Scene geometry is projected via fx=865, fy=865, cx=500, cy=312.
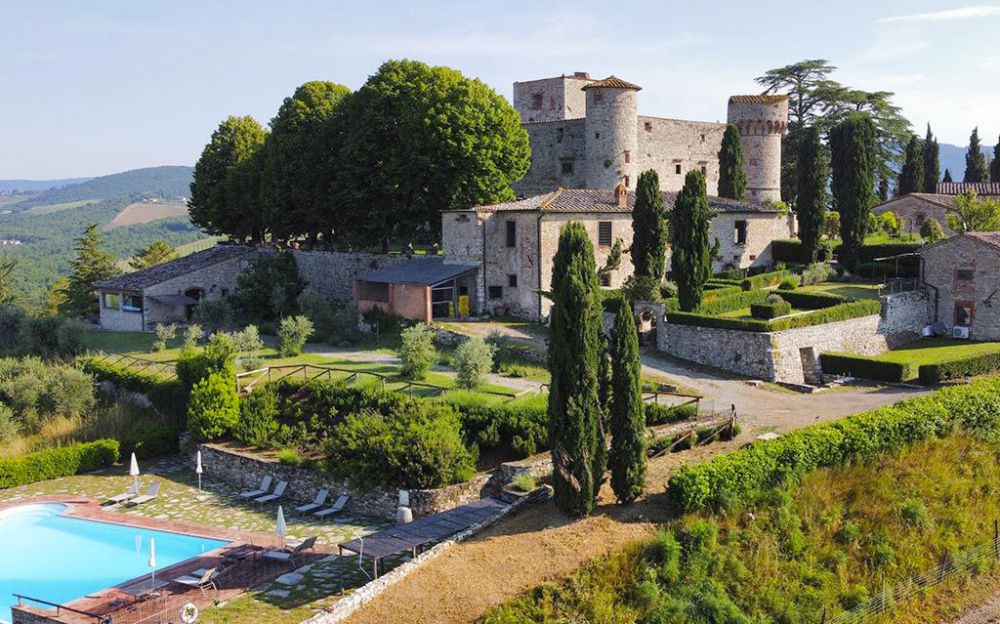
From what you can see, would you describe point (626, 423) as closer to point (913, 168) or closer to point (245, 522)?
point (245, 522)

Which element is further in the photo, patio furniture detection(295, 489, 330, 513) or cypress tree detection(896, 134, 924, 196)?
cypress tree detection(896, 134, 924, 196)

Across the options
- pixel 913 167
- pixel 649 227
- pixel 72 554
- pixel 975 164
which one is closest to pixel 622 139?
pixel 649 227

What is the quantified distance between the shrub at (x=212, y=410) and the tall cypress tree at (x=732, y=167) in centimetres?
3323

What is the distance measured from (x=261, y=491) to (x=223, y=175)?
38.5m

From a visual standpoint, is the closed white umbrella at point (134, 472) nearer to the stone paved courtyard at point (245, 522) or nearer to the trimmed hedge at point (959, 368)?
the stone paved courtyard at point (245, 522)

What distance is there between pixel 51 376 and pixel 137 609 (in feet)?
58.8

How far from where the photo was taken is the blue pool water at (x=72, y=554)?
783 inches

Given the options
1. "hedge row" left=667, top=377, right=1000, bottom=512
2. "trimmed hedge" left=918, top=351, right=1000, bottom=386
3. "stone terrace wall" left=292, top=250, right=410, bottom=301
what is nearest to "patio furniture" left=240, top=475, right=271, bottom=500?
"hedge row" left=667, top=377, right=1000, bottom=512

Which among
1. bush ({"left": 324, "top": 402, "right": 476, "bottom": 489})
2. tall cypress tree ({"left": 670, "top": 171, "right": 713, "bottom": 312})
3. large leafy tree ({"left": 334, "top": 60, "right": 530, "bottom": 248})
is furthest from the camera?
large leafy tree ({"left": 334, "top": 60, "right": 530, "bottom": 248})

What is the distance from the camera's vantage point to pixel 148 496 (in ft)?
81.8

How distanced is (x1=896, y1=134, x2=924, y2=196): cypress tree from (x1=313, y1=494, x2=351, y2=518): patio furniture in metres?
50.5

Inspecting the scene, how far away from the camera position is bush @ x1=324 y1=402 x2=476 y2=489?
2209cm

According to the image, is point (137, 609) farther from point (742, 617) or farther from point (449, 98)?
point (449, 98)

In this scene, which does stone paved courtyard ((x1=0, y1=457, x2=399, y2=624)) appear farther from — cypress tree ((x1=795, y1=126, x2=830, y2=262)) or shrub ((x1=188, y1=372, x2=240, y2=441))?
cypress tree ((x1=795, y1=126, x2=830, y2=262))
